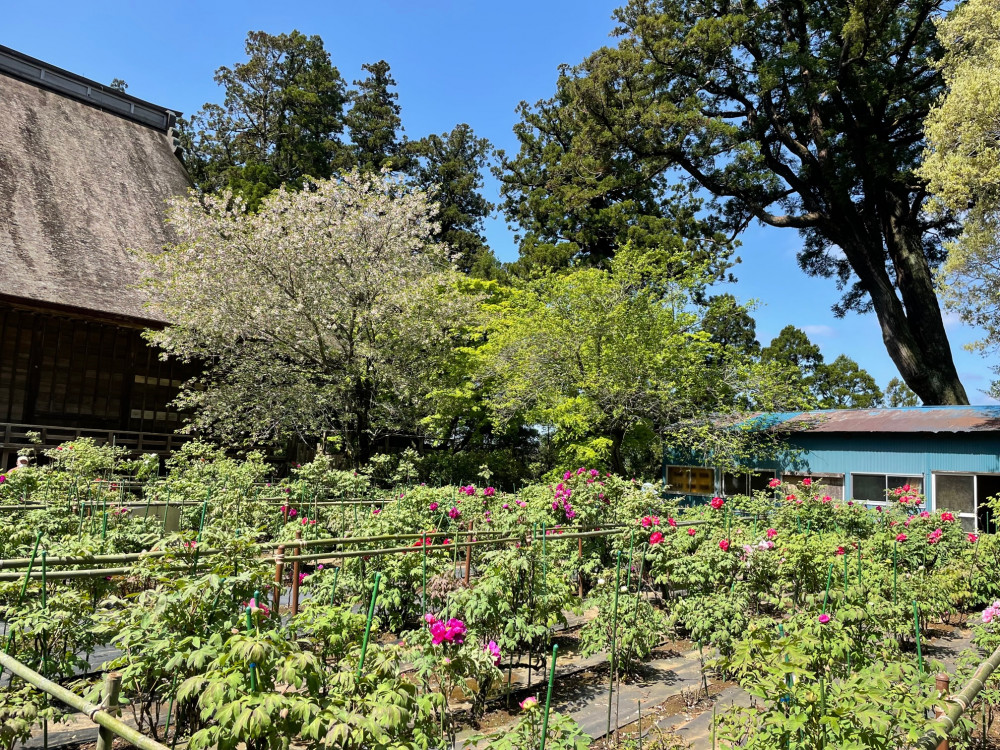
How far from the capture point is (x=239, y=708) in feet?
7.56

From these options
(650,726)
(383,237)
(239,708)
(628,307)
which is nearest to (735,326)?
(628,307)

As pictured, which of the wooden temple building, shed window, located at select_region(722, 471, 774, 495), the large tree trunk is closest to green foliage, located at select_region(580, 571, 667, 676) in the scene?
shed window, located at select_region(722, 471, 774, 495)

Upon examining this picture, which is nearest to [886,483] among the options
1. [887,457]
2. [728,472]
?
[887,457]

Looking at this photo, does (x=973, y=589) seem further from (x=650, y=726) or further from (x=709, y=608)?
(x=650, y=726)

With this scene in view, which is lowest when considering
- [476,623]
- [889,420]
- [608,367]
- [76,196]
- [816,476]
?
[476,623]

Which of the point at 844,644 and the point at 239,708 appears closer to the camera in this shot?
the point at 239,708

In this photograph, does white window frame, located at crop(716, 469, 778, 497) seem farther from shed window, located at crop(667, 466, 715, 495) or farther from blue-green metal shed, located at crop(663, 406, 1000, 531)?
shed window, located at crop(667, 466, 715, 495)

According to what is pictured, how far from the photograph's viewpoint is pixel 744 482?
18.1 meters

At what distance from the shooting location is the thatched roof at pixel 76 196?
52.3 feet

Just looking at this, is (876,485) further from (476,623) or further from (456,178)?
(456,178)

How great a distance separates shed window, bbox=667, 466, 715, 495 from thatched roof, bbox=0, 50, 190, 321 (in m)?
15.0

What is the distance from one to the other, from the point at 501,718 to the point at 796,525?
21.3ft

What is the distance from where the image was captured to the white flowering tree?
15102 millimetres

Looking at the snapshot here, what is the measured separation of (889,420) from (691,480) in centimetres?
547
